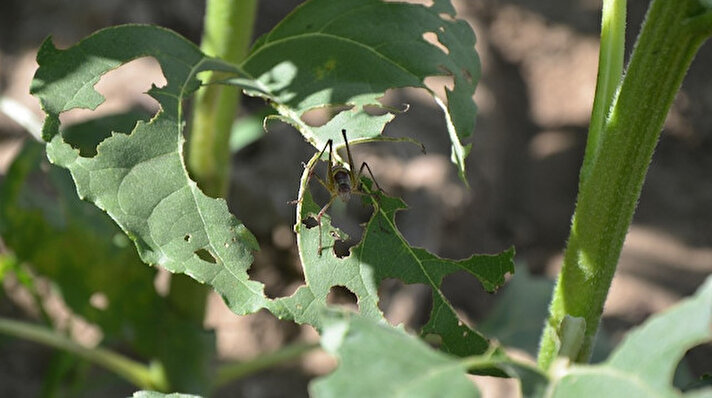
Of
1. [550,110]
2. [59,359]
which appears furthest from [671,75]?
[550,110]

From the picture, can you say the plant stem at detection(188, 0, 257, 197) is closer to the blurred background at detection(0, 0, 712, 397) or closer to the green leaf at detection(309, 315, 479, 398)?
the blurred background at detection(0, 0, 712, 397)

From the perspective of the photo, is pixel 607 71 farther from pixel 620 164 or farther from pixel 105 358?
pixel 105 358

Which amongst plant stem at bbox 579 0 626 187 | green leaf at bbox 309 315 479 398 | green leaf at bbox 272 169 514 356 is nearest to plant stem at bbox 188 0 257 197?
green leaf at bbox 272 169 514 356

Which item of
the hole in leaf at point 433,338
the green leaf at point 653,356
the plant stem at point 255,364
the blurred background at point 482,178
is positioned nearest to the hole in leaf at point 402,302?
the blurred background at point 482,178

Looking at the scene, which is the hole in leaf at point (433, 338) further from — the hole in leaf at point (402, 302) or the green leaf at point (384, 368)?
the hole in leaf at point (402, 302)

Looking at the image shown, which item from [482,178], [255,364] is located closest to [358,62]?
[255,364]
